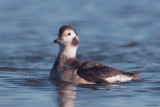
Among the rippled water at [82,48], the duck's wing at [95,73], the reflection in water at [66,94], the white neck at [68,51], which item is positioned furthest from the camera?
the white neck at [68,51]

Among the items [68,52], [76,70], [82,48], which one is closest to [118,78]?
[76,70]

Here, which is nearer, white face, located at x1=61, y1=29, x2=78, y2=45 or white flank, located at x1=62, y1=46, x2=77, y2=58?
white face, located at x1=61, y1=29, x2=78, y2=45

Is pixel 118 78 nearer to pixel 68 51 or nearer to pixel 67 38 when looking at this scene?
pixel 68 51

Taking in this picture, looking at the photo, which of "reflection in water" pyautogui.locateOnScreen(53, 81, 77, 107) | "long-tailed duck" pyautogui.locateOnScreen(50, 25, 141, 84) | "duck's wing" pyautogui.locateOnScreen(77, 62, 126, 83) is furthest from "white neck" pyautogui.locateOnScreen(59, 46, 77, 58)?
"reflection in water" pyautogui.locateOnScreen(53, 81, 77, 107)

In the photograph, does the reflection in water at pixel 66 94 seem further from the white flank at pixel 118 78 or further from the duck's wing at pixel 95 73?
the white flank at pixel 118 78

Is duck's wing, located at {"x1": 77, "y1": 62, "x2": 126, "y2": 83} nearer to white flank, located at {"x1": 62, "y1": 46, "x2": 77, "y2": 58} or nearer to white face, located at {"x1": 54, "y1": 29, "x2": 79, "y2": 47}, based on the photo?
white flank, located at {"x1": 62, "y1": 46, "x2": 77, "y2": 58}

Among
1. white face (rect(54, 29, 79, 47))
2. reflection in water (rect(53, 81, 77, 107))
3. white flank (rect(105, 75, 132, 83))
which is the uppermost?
white face (rect(54, 29, 79, 47))

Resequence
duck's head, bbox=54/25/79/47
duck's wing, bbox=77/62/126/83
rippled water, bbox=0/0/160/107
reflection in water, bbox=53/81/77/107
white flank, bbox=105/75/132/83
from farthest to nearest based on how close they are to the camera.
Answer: duck's head, bbox=54/25/79/47, white flank, bbox=105/75/132/83, duck's wing, bbox=77/62/126/83, rippled water, bbox=0/0/160/107, reflection in water, bbox=53/81/77/107

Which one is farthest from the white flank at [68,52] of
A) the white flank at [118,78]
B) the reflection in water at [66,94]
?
the white flank at [118,78]

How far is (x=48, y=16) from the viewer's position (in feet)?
86.9

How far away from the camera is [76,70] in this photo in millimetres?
13914

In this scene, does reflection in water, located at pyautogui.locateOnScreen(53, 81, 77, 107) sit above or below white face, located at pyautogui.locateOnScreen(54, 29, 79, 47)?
below

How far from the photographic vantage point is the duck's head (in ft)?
46.8

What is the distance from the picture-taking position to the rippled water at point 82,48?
12.2 m
